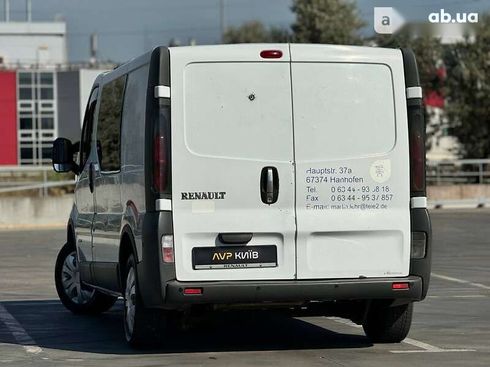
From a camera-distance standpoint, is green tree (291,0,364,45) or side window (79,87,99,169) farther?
green tree (291,0,364,45)

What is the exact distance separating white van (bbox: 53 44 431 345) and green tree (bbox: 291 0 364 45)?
62118 mm

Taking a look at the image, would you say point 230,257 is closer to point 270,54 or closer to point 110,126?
point 270,54

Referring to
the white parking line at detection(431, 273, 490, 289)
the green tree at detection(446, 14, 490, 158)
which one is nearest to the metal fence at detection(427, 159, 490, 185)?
the green tree at detection(446, 14, 490, 158)

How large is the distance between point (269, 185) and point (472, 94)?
46.2 meters

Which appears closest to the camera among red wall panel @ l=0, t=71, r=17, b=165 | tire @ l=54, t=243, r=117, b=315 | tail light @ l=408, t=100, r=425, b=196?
tail light @ l=408, t=100, r=425, b=196

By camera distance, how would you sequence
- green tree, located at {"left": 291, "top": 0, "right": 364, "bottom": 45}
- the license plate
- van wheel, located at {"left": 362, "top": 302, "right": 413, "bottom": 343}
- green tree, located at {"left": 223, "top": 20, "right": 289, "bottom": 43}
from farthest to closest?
1. green tree, located at {"left": 223, "top": 20, "right": 289, "bottom": 43}
2. green tree, located at {"left": 291, "top": 0, "right": 364, "bottom": 45}
3. van wheel, located at {"left": 362, "top": 302, "right": 413, "bottom": 343}
4. the license plate

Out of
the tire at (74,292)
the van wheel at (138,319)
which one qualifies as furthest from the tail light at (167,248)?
the tire at (74,292)

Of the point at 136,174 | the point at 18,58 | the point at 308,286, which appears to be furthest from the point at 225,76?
the point at 18,58

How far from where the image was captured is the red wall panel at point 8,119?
86.4 m

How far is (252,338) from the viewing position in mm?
11602

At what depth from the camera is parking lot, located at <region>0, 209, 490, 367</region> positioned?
402 inches

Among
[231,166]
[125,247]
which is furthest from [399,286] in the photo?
[125,247]

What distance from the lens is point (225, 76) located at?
10.1 meters

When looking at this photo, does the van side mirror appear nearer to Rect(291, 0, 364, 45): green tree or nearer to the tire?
the tire
